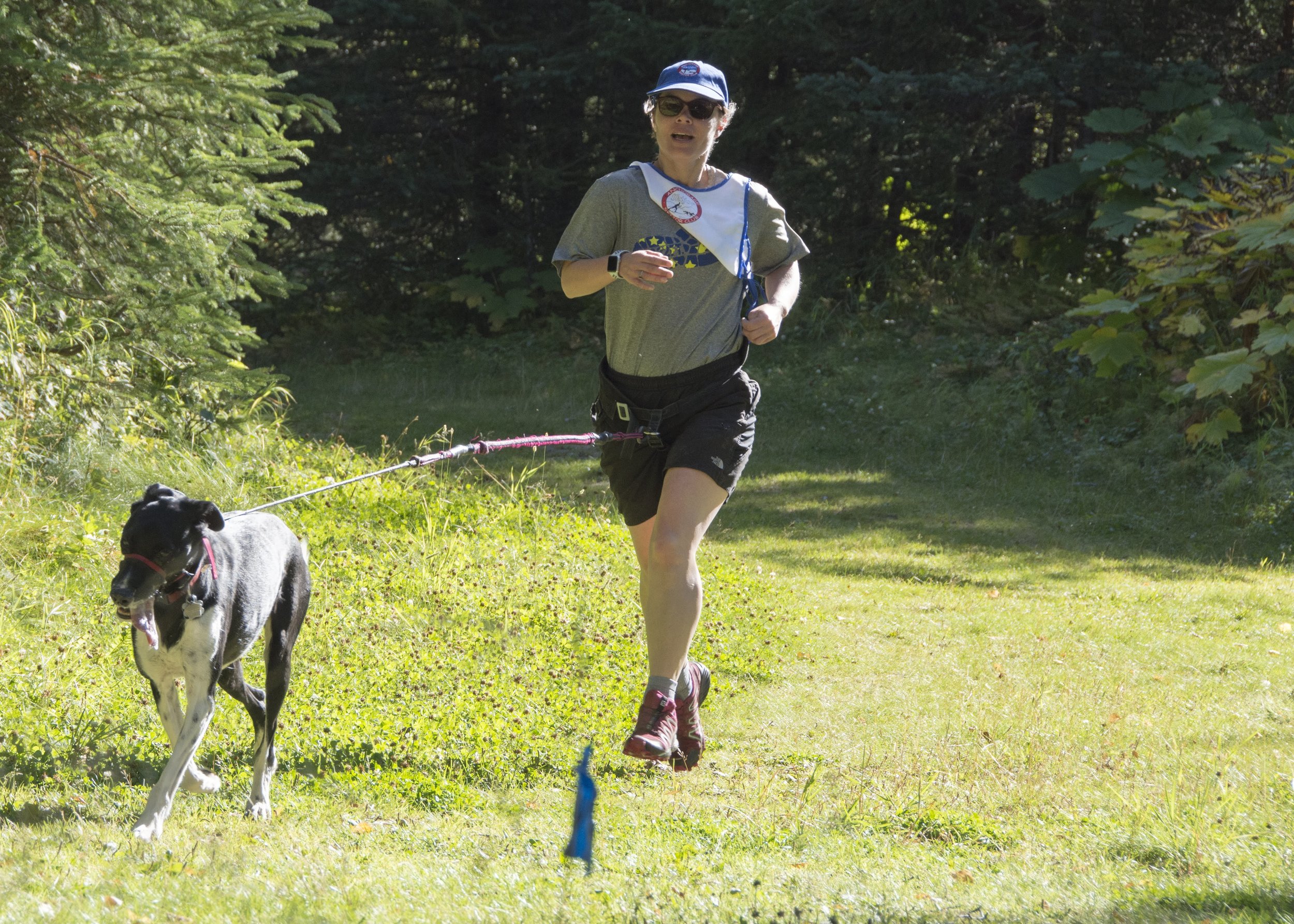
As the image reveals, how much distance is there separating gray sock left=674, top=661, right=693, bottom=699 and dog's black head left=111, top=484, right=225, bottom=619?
176 centimetres

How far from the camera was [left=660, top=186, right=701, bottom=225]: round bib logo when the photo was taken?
4.25m

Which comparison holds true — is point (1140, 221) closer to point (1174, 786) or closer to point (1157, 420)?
point (1157, 420)

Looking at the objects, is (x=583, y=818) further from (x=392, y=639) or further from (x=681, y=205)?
(x=392, y=639)

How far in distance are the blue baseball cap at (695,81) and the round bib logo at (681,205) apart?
324mm

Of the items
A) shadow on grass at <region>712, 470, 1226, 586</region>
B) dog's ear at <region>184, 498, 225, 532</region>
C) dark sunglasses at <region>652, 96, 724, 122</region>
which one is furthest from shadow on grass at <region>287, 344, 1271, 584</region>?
dog's ear at <region>184, 498, 225, 532</region>

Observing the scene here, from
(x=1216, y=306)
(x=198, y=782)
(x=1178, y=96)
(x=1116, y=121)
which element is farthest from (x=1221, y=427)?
(x=198, y=782)

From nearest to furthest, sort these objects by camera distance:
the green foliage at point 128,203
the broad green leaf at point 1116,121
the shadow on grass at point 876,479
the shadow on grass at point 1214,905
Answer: the shadow on grass at point 1214,905 → the green foliage at point 128,203 → the shadow on grass at point 876,479 → the broad green leaf at point 1116,121

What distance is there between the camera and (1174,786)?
423 cm

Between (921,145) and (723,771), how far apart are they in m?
11.6

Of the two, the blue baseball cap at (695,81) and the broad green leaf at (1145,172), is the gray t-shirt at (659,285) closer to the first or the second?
the blue baseball cap at (695,81)

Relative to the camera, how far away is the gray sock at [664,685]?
4.27m

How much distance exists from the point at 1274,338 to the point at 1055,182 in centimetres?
425

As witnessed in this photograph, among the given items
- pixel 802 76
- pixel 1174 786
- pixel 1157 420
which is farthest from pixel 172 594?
pixel 802 76

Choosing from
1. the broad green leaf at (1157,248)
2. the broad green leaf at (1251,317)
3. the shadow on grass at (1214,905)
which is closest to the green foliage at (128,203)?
the shadow on grass at (1214,905)
